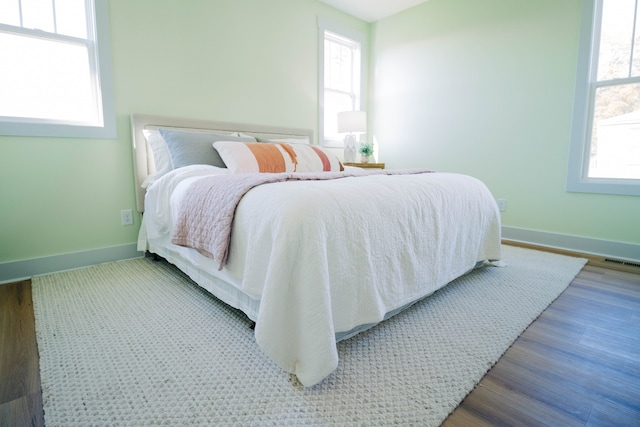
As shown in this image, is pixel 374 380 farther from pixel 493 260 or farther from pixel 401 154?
pixel 401 154

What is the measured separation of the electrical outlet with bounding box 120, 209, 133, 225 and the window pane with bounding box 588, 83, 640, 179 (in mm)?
3818

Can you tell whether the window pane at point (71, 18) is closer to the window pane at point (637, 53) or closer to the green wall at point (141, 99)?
the green wall at point (141, 99)

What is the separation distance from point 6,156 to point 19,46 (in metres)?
0.72

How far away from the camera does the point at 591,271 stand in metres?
2.29

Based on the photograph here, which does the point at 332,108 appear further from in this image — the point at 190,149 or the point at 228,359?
the point at 228,359

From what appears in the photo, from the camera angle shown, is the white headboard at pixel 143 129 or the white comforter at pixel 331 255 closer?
the white comforter at pixel 331 255

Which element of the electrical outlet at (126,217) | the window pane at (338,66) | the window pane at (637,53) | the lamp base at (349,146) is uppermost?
the window pane at (338,66)

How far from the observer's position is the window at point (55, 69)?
6.64 ft

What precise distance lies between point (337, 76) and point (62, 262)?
3.47 m

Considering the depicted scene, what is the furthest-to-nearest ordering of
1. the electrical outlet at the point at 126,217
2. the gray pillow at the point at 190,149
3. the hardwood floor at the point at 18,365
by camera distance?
the electrical outlet at the point at 126,217, the gray pillow at the point at 190,149, the hardwood floor at the point at 18,365

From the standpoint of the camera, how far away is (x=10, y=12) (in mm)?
2010

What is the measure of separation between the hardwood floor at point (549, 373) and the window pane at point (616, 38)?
194 cm

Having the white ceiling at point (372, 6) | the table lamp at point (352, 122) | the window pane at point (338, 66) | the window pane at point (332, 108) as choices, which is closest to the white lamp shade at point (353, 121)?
the table lamp at point (352, 122)

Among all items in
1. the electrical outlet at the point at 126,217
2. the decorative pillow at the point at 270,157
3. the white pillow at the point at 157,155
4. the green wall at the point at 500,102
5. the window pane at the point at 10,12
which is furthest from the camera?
the green wall at the point at 500,102
